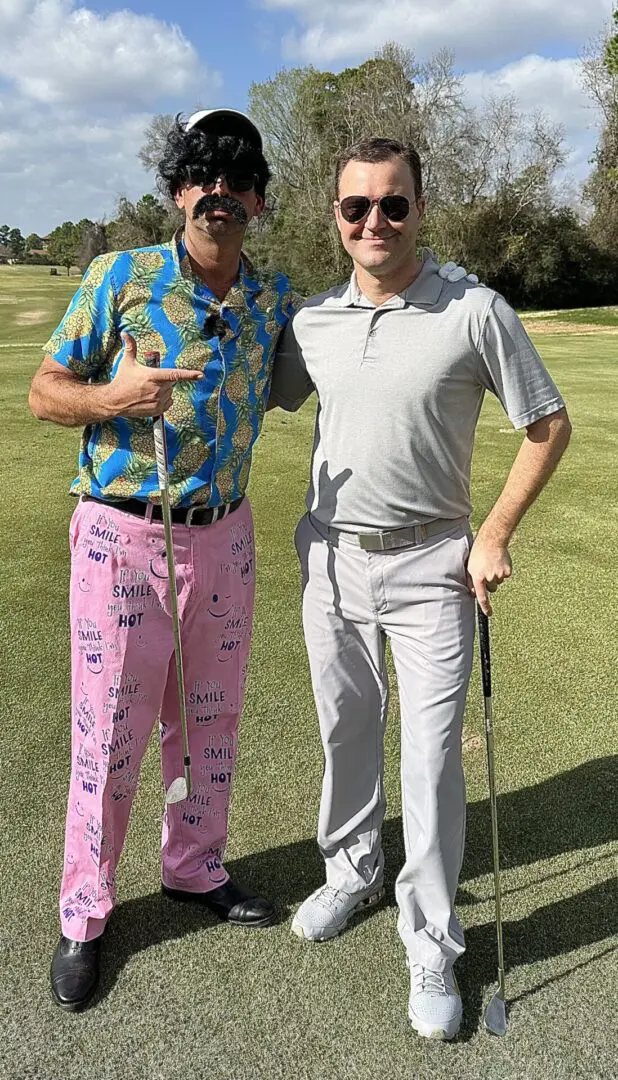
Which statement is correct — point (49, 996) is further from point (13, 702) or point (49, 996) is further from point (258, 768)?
point (13, 702)

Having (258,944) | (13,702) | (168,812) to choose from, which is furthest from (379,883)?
(13,702)

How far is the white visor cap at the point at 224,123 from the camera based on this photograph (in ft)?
7.47

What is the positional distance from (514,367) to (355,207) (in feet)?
1.90

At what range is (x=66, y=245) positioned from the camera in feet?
241

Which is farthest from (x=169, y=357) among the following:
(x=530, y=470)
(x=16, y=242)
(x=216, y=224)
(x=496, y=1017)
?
(x=16, y=242)

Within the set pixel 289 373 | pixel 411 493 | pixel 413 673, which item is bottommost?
pixel 413 673

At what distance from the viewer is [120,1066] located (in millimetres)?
2148

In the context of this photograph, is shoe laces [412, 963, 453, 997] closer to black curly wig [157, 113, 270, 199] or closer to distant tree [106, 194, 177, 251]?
black curly wig [157, 113, 270, 199]

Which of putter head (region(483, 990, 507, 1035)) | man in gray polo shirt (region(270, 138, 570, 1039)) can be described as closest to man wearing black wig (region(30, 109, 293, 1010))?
man in gray polo shirt (region(270, 138, 570, 1039))

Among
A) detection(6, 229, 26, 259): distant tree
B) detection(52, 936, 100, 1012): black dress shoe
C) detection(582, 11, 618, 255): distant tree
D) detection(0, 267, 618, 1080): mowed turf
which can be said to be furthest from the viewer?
detection(6, 229, 26, 259): distant tree

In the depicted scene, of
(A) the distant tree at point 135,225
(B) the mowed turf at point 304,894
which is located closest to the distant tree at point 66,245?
(A) the distant tree at point 135,225

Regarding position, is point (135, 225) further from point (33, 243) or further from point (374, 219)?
point (33, 243)

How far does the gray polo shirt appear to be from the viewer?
2.21 m

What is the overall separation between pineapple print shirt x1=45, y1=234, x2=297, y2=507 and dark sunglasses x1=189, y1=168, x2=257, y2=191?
0.53 ft
